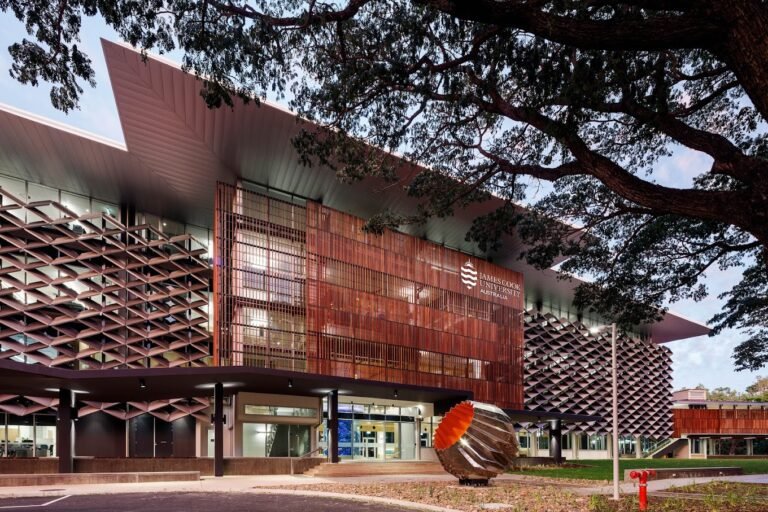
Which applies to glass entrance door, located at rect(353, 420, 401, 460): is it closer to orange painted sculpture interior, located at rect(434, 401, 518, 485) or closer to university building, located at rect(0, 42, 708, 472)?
university building, located at rect(0, 42, 708, 472)

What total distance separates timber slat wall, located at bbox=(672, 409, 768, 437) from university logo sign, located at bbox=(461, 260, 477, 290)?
42885 millimetres

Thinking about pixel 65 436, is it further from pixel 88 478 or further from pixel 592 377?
pixel 592 377

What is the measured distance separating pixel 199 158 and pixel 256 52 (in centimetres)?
2314

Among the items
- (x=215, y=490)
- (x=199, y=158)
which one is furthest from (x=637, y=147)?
(x=199, y=158)

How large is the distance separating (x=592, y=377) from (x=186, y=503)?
6166cm

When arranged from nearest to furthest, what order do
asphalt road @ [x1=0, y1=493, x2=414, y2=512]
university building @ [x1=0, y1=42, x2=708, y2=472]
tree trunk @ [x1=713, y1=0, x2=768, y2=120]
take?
tree trunk @ [x1=713, y1=0, x2=768, y2=120] → asphalt road @ [x1=0, y1=493, x2=414, y2=512] → university building @ [x1=0, y1=42, x2=708, y2=472]

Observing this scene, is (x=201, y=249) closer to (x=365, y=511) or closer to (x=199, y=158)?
(x=199, y=158)

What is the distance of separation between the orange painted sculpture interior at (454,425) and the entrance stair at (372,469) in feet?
28.5

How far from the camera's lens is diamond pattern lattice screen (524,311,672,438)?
64.3 meters

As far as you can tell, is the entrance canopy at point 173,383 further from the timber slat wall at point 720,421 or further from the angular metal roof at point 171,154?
the timber slat wall at point 720,421

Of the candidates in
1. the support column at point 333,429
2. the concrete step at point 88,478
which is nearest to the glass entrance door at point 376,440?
Result: the support column at point 333,429

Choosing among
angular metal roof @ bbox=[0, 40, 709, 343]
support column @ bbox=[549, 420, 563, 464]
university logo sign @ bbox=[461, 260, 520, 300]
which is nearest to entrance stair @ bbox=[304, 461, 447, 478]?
angular metal roof @ bbox=[0, 40, 709, 343]

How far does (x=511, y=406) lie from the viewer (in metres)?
51.3

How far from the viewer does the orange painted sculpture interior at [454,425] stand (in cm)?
1900
